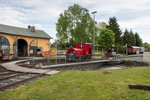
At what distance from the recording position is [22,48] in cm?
2862

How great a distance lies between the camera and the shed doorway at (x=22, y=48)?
2795 centimetres

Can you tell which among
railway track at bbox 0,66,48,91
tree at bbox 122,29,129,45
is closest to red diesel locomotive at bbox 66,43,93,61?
railway track at bbox 0,66,48,91

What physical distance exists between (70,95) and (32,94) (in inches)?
69.0

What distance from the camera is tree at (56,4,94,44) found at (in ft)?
126

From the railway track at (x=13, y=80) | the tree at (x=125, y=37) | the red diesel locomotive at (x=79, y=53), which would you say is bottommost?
the railway track at (x=13, y=80)

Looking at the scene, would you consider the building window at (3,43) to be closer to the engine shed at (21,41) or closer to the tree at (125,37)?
the engine shed at (21,41)

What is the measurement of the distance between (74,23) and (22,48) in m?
20.3

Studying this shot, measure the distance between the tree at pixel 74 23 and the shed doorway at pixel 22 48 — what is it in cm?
1501

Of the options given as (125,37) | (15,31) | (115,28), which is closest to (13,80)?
(15,31)

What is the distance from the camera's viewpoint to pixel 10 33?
23.3 m

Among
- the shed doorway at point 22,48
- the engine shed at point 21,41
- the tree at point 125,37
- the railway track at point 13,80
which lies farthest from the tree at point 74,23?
the railway track at point 13,80

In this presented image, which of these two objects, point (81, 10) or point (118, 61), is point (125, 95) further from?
point (81, 10)

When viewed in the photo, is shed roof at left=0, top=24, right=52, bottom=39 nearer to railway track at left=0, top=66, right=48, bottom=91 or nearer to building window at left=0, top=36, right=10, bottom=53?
building window at left=0, top=36, right=10, bottom=53

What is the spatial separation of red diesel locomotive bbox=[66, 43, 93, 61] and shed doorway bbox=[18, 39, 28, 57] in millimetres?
14732
